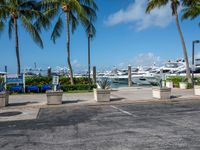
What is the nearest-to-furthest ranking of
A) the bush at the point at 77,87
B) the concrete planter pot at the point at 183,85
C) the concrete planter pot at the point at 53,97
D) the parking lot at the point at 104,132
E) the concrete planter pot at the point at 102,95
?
the parking lot at the point at 104,132 < the concrete planter pot at the point at 53,97 < the concrete planter pot at the point at 102,95 < the bush at the point at 77,87 < the concrete planter pot at the point at 183,85

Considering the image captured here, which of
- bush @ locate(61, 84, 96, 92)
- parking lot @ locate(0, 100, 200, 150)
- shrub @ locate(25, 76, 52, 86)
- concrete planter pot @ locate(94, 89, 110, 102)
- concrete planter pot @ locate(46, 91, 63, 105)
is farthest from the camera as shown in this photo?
shrub @ locate(25, 76, 52, 86)

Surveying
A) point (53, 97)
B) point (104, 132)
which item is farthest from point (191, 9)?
point (104, 132)

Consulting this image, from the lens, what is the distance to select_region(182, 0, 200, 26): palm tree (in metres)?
27.8

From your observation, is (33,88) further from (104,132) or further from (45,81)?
(104,132)

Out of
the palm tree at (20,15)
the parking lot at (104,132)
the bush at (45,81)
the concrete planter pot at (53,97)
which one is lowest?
the parking lot at (104,132)

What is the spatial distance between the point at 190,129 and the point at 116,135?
2.40 meters

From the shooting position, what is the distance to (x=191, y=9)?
93.6ft

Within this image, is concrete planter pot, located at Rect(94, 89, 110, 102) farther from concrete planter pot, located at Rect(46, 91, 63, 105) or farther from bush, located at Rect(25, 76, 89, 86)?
bush, located at Rect(25, 76, 89, 86)

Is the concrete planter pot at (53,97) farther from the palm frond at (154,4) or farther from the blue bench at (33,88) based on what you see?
the palm frond at (154,4)

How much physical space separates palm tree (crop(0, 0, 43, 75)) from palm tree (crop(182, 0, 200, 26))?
15169 millimetres

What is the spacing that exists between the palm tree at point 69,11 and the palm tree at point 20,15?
1.36m

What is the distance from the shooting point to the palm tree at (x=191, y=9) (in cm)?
2782

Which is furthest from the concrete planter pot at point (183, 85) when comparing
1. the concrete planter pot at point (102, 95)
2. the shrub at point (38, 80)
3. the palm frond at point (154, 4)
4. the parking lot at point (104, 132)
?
the parking lot at point (104, 132)

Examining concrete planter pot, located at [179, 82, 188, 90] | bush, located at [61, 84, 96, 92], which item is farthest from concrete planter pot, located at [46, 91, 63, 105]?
concrete planter pot, located at [179, 82, 188, 90]
